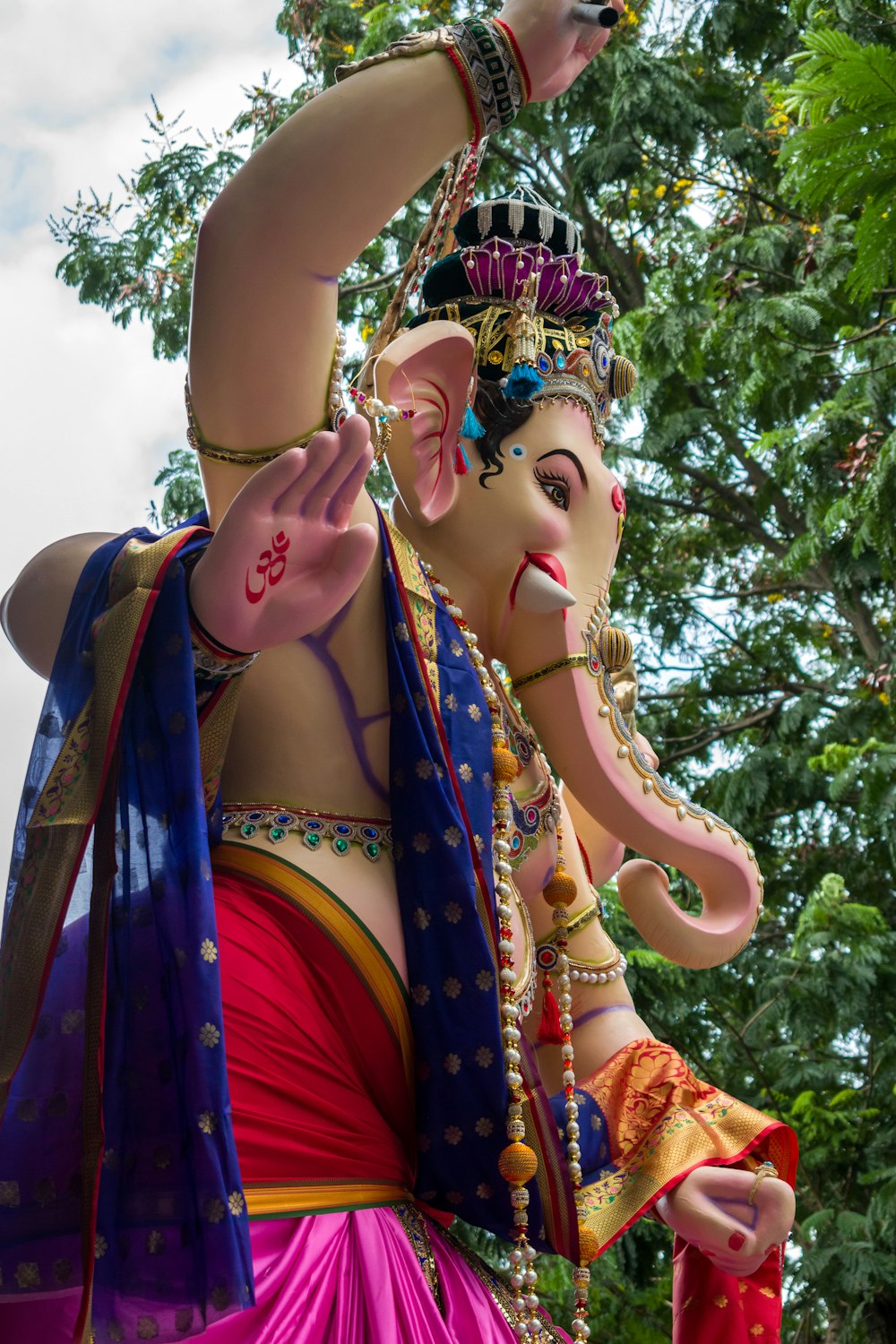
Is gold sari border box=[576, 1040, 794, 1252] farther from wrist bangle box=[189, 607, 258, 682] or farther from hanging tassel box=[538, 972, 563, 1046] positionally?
wrist bangle box=[189, 607, 258, 682]

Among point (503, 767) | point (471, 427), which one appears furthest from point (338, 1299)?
point (471, 427)

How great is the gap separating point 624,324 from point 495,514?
A: 12.5ft

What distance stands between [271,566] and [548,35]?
0.55 meters

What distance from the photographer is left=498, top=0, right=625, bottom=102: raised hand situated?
1.32m

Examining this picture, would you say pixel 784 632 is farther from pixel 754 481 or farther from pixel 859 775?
pixel 859 775

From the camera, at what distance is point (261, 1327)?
3.81 feet

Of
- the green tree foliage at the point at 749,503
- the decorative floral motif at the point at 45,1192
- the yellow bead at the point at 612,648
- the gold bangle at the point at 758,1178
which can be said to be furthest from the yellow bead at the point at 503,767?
the green tree foliage at the point at 749,503

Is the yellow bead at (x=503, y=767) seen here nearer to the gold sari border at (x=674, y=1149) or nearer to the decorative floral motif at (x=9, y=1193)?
the gold sari border at (x=674, y=1149)

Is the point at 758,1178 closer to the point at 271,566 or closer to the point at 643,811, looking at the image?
the point at 643,811

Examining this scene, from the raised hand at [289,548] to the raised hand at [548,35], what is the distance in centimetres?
39

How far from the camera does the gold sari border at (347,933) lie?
4.36ft

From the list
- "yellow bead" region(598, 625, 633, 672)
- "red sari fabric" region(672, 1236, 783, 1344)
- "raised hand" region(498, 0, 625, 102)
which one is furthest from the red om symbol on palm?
"red sari fabric" region(672, 1236, 783, 1344)

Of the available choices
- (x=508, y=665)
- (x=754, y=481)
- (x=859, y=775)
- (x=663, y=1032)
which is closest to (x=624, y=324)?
(x=754, y=481)

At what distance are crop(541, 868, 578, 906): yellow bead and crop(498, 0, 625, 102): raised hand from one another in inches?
31.3
